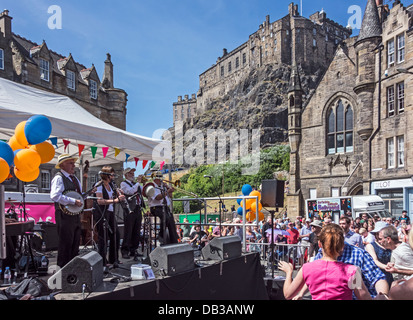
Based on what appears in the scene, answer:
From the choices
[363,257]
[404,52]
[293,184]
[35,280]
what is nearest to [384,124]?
[404,52]

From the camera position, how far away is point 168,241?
7.84 metres

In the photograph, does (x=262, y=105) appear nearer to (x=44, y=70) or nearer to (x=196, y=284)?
(x=44, y=70)

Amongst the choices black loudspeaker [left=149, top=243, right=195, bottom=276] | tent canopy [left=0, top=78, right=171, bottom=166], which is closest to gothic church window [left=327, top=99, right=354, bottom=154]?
tent canopy [left=0, top=78, right=171, bottom=166]

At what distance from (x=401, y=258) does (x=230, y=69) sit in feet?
297

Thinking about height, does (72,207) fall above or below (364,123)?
below

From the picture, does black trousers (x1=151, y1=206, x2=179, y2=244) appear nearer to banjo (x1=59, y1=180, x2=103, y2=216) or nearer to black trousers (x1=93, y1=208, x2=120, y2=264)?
black trousers (x1=93, y1=208, x2=120, y2=264)

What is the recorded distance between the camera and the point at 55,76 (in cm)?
2528

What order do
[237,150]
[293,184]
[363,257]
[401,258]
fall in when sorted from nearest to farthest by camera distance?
1. [363,257]
2. [401,258]
3. [293,184]
4. [237,150]

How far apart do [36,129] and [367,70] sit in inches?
966

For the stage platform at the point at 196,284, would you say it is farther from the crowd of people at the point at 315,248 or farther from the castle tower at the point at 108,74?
the castle tower at the point at 108,74

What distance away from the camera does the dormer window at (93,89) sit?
2839 centimetres

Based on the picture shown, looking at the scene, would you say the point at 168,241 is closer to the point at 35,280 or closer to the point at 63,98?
the point at 35,280

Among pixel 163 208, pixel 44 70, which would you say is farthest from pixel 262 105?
pixel 163 208

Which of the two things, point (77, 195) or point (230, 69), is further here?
point (230, 69)
